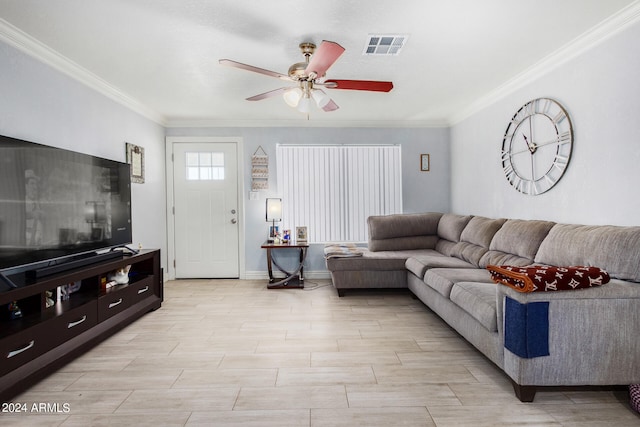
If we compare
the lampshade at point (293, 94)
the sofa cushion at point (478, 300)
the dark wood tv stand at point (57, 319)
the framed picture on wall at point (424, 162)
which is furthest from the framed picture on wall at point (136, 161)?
the framed picture on wall at point (424, 162)

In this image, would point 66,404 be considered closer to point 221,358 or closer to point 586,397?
point 221,358

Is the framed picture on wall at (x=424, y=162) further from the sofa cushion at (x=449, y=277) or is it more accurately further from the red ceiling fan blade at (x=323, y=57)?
the red ceiling fan blade at (x=323, y=57)

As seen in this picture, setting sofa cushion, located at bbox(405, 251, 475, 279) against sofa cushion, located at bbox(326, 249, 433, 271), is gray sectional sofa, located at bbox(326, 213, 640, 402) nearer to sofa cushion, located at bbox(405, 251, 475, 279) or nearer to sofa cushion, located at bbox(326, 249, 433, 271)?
sofa cushion, located at bbox(405, 251, 475, 279)

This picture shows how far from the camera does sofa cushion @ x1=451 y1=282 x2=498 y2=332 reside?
207cm

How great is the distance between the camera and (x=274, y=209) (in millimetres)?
4629

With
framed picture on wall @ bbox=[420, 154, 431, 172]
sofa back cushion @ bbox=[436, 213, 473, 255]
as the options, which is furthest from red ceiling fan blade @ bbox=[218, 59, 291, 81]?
framed picture on wall @ bbox=[420, 154, 431, 172]

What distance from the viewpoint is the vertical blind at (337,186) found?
496 centimetres

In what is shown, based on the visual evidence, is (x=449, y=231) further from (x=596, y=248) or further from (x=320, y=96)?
(x=320, y=96)

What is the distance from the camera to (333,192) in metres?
5.00

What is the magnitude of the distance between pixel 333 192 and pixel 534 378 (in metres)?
3.54

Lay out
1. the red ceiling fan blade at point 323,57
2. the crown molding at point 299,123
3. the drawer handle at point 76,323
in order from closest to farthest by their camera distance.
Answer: the red ceiling fan blade at point 323,57
the drawer handle at point 76,323
the crown molding at point 299,123

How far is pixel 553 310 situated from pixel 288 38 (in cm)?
245

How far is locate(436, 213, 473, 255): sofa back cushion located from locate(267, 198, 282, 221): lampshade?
2.18m

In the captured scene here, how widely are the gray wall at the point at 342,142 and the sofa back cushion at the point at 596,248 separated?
2.49 m
